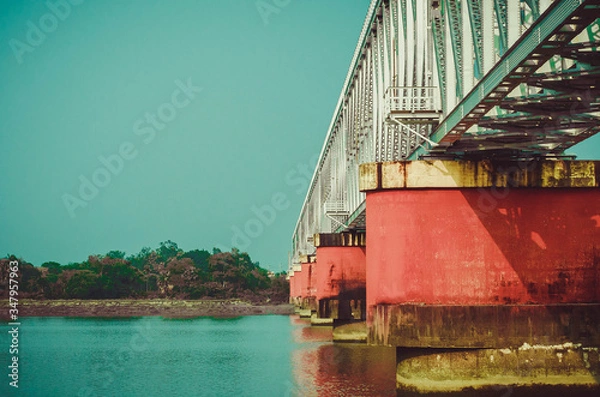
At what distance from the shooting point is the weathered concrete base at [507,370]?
23.3 m

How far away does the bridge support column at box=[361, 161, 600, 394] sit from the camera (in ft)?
77.9

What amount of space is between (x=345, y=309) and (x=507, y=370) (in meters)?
26.5

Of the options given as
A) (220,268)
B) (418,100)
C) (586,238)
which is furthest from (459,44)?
(220,268)

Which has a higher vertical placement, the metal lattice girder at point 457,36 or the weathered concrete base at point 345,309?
the metal lattice girder at point 457,36

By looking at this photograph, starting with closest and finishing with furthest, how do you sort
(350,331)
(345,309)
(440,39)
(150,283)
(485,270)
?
(440,39), (485,270), (345,309), (350,331), (150,283)

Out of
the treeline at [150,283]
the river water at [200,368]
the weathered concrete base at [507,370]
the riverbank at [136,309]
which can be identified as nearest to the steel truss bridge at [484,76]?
the weathered concrete base at [507,370]

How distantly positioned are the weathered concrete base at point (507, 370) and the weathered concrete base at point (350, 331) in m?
26.1

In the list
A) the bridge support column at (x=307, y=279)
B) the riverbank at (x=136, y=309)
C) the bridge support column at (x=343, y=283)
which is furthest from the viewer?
the riverbank at (x=136, y=309)

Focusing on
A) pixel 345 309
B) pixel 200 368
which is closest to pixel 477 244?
pixel 200 368

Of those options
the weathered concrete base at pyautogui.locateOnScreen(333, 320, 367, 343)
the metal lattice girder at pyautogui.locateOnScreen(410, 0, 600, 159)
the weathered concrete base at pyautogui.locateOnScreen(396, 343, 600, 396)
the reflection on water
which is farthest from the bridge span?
the weathered concrete base at pyautogui.locateOnScreen(333, 320, 367, 343)

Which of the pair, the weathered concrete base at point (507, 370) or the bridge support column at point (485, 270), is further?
the bridge support column at point (485, 270)

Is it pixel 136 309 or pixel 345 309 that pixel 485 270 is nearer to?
pixel 345 309

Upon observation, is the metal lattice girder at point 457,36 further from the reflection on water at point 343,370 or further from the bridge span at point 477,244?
the reflection on water at point 343,370

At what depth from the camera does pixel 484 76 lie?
1755 centimetres
